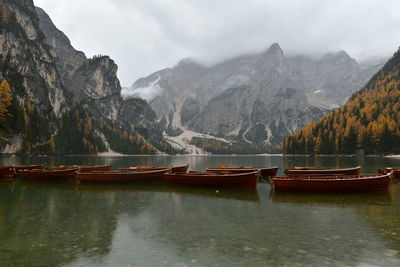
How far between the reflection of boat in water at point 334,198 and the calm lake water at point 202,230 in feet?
0.34

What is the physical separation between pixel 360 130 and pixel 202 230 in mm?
152879

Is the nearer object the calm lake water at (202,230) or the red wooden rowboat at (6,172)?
the calm lake water at (202,230)

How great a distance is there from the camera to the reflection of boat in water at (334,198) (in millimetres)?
28625

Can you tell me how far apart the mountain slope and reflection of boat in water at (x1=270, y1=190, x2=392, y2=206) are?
4851 inches

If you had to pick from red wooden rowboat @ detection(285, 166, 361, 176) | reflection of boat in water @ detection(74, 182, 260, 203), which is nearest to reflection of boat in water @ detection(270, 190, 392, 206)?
reflection of boat in water @ detection(74, 182, 260, 203)

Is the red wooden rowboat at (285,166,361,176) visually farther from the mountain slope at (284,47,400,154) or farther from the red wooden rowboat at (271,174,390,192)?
the mountain slope at (284,47,400,154)

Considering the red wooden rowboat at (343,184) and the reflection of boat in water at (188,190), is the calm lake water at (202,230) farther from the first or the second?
the red wooden rowboat at (343,184)

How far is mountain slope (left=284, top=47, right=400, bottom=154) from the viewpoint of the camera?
13638cm

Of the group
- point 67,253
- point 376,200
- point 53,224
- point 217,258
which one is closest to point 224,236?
point 217,258

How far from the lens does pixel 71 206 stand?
90.6 ft

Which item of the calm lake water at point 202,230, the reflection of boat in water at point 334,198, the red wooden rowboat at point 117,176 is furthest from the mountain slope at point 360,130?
the red wooden rowboat at point 117,176

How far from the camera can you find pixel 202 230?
18.9 meters

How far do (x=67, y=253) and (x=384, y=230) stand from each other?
64.6ft

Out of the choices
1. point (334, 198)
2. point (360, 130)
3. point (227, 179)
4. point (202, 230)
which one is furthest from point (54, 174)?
point (360, 130)
